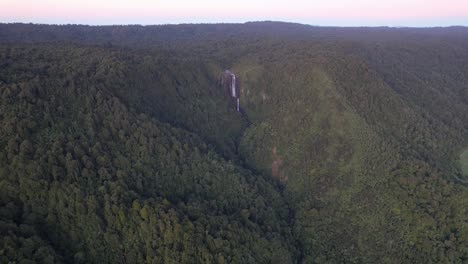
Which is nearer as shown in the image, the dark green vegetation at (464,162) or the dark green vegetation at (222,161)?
the dark green vegetation at (222,161)

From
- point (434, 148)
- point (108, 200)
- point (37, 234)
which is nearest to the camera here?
point (37, 234)

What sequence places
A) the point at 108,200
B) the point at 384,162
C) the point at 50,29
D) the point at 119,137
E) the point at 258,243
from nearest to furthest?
the point at 108,200 < the point at 258,243 < the point at 119,137 < the point at 384,162 < the point at 50,29

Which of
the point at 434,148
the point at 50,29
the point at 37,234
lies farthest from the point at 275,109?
the point at 50,29

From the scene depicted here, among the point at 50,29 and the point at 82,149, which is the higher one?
the point at 50,29

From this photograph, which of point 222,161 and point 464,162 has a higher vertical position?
point 222,161

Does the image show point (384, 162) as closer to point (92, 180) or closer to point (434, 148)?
point (434, 148)

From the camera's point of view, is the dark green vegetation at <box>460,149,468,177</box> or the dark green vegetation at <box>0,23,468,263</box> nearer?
the dark green vegetation at <box>0,23,468,263</box>

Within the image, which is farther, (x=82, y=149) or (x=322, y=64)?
(x=322, y=64)

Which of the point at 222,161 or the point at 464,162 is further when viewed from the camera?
the point at 464,162
